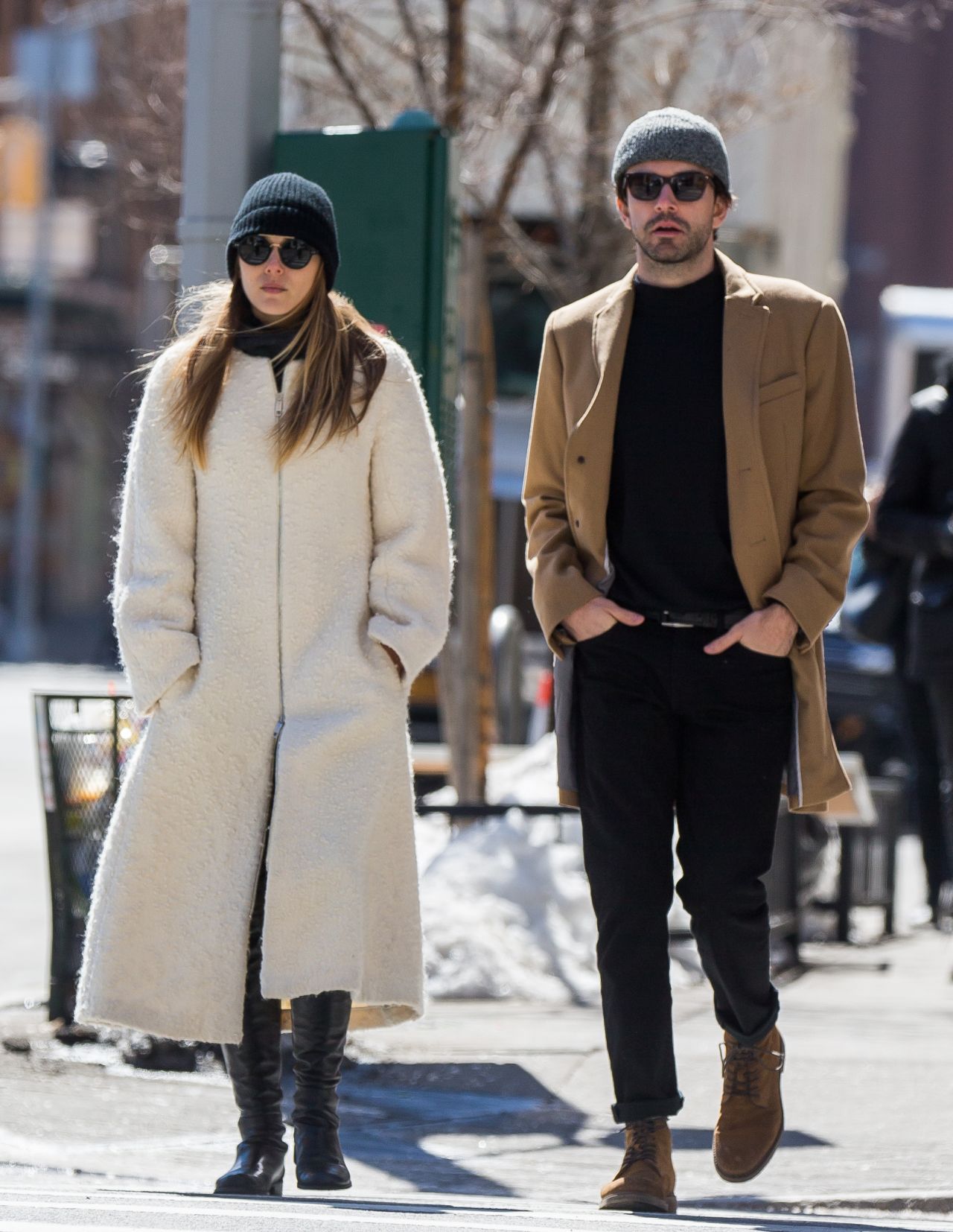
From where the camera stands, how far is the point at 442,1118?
578 centimetres

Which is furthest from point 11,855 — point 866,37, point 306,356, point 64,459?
point 64,459

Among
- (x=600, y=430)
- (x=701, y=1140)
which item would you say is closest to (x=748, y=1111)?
(x=701, y=1140)

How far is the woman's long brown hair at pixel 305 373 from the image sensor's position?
4.47 metres

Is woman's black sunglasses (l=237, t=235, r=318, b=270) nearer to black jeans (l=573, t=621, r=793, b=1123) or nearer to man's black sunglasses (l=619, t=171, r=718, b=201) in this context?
man's black sunglasses (l=619, t=171, r=718, b=201)

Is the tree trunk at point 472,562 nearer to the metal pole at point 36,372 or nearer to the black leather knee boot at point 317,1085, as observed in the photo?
the black leather knee boot at point 317,1085

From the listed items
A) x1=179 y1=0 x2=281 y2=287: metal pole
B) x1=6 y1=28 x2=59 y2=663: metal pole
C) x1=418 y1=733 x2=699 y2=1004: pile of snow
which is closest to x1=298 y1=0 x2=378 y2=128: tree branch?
x1=179 y1=0 x2=281 y2=287: metal pole

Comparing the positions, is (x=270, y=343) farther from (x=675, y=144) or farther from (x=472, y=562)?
(x=472, y=562)

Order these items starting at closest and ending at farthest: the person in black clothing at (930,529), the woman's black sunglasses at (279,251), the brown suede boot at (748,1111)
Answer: the brown suede boot at (748,1111) < the woman's black sunglasses at (279,251) < the person in black clothing at (930,529)

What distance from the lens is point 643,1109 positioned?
4.34 m

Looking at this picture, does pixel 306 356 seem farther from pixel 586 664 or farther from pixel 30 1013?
pixel 30 1013

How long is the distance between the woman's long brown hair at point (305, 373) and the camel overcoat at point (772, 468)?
1.41 ft

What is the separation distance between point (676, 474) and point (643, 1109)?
124cm

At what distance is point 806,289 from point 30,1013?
371 centimetres

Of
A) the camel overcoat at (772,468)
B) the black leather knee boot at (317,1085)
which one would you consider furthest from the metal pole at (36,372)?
the camel overcoat at (772,468)
